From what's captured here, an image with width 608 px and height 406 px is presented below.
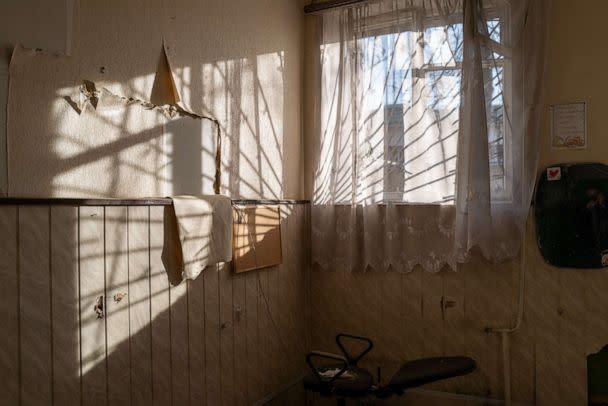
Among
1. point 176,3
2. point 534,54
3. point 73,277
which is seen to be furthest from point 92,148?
point 534,54

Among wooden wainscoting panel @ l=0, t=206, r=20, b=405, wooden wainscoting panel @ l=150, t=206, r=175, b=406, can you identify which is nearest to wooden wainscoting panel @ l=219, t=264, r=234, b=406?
wooden wainscoting panel @ l=150, t=206, r=175, b=406

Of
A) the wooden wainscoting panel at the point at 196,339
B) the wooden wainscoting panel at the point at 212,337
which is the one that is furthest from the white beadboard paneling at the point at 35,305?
the wooden wainscoting panel at the point at 212,337

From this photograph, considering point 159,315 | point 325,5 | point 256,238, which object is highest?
point 325,5

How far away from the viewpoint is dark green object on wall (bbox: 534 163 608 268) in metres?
2.82

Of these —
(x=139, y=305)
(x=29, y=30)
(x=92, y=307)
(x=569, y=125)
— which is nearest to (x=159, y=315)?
(x=139, y=305)

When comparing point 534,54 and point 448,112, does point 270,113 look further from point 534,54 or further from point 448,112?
point 534,54

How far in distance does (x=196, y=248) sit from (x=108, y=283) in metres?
0.45

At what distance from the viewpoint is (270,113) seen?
3.21m

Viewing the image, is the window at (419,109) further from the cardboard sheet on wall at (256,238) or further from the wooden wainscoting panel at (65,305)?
the wooden wainscoting panel at (65,305)

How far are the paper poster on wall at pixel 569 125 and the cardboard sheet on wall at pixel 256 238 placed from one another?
164 cm

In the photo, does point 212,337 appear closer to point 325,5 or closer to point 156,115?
point 156,115

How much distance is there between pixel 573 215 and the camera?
2881 millimetres

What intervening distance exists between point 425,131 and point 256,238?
3.90 feet

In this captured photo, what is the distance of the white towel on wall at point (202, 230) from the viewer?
2293mm
